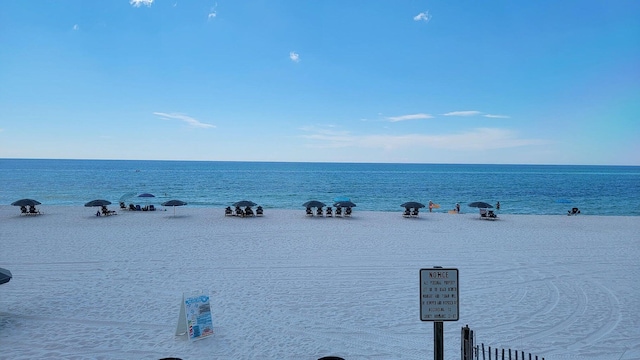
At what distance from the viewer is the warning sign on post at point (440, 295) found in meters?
3.65

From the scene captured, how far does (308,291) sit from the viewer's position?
1004 centimetres

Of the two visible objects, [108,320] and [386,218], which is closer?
[108,320]

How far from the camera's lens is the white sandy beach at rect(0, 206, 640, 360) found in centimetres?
705

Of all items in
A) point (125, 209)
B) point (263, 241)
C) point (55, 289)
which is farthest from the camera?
point (125, 209)

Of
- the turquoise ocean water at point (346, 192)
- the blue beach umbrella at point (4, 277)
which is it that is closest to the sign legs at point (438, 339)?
the blue beach umbrella at point (4, 277)

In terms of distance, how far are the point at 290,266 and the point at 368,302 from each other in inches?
154

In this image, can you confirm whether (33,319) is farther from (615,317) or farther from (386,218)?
(386,218)

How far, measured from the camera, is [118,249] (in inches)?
582

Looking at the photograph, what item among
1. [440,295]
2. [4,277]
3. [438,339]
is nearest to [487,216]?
[438,339]

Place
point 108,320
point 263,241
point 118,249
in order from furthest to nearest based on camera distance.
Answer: point 263,241, point 118,249, point 108,320

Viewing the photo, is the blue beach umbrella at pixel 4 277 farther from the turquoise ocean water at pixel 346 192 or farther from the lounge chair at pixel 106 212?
the turquoise ocean water at pixel 346 192

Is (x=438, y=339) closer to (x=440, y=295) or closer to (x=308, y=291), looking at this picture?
(x=440, y=295)

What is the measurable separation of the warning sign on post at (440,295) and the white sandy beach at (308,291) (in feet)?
11.4

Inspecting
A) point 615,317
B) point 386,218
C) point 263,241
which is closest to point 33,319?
point 263,241
